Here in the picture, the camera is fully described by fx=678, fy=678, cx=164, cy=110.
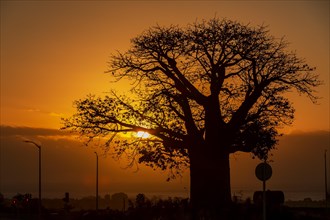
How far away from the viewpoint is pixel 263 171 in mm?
30125

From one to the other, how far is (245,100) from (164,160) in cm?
645

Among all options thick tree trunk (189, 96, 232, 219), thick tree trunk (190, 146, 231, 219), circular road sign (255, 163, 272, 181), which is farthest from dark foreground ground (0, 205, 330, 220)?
circular road sign (255, 163, 272, 181)

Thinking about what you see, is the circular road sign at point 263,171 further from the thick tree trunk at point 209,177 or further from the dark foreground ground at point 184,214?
the thick tree trunk at point 209,177

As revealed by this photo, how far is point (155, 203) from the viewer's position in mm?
41375

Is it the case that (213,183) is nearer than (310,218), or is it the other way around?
(310,218)

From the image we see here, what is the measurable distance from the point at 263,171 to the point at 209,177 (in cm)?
1121

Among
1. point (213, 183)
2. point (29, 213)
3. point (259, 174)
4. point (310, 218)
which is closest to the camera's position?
point (259, 174)

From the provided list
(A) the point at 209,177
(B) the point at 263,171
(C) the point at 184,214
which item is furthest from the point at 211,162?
(B) the point at 263,171

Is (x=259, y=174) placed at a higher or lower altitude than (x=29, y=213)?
higher

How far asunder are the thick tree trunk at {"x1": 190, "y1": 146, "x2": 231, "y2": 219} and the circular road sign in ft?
33.5

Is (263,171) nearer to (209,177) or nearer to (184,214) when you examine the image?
(184,214)

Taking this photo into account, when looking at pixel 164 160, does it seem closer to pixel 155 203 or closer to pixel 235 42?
pixel 155 203

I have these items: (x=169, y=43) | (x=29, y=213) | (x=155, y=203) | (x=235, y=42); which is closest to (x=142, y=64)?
(x=169, y=43)

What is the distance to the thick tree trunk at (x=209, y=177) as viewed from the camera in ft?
134
